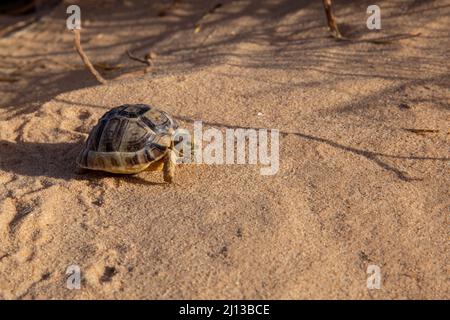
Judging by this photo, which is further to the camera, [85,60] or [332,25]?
[332,25]

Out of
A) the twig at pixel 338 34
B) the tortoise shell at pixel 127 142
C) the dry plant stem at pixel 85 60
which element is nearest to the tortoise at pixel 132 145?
the tortoise shell at pixel 127 142

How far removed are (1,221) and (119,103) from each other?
70.8 inches

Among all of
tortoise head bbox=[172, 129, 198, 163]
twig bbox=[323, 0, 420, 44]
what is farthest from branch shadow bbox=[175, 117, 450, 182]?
twig bbox=[323, 0, 420, 44]

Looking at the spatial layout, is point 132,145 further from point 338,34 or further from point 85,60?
point 338,34

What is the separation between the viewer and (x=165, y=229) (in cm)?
400

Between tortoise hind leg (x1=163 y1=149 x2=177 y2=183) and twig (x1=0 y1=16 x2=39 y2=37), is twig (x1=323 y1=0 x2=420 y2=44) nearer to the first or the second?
tortoise hind leg (x1=163 y1=149 x2=177 y2=183)

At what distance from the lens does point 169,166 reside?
14.5 feet

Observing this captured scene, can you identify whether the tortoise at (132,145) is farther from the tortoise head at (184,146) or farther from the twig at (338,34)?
the twig at (338,34)

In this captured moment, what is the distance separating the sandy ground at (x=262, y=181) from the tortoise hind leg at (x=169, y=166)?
85 millimetres

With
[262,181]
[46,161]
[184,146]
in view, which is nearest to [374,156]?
[262,181]

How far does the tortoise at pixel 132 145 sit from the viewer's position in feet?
14.5

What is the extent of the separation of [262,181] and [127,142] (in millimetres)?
1012

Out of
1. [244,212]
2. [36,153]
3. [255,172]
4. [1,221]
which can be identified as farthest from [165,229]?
[36,153]

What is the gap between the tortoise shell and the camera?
174 inches
